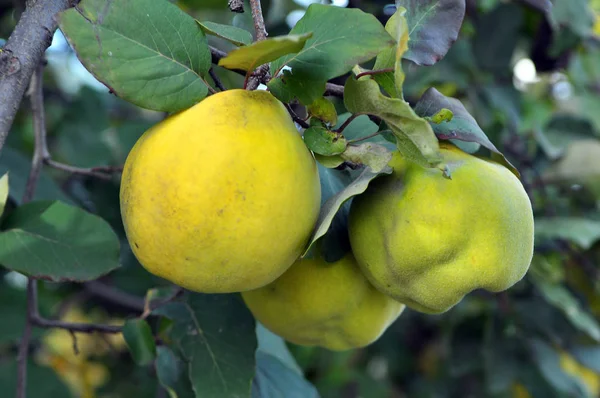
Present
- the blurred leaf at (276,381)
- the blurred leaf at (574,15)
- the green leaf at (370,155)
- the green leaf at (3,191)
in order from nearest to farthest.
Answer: the green leaf at (370,155)
the green leaf at (3,191)
the blurred leaf at (276,381)
the blurred leaf at (574,15)

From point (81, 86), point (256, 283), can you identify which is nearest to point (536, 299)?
point (256, 283)

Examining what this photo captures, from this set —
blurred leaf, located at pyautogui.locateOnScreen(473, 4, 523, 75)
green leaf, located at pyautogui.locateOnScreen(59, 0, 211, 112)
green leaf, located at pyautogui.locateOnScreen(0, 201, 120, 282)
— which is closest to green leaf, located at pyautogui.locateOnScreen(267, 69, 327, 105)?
green leaf, located at pyautogui.locateOnScreen(59, 0, 211, 112)

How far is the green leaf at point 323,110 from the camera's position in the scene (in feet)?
3.24

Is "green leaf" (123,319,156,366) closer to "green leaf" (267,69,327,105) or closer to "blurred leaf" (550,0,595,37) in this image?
"green leaf" (267,69,327,105)

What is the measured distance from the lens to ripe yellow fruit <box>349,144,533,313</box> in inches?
36.8

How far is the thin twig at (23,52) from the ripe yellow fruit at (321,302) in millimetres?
499

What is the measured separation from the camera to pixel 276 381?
4.72 ft

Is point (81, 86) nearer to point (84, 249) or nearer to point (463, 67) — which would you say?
point (463, 67)

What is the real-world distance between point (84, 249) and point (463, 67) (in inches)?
58.4

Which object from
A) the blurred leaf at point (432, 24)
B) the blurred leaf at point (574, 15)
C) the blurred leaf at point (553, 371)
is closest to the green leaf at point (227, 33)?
the blurred leaf at point (432, 24)

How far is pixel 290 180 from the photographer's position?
88 centimetres

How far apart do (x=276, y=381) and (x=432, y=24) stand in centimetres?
82

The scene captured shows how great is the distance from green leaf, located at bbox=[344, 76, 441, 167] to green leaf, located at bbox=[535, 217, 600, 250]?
1157 millimetres

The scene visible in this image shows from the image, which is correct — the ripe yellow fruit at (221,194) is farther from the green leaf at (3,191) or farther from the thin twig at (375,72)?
the green leaf at (3,191)
